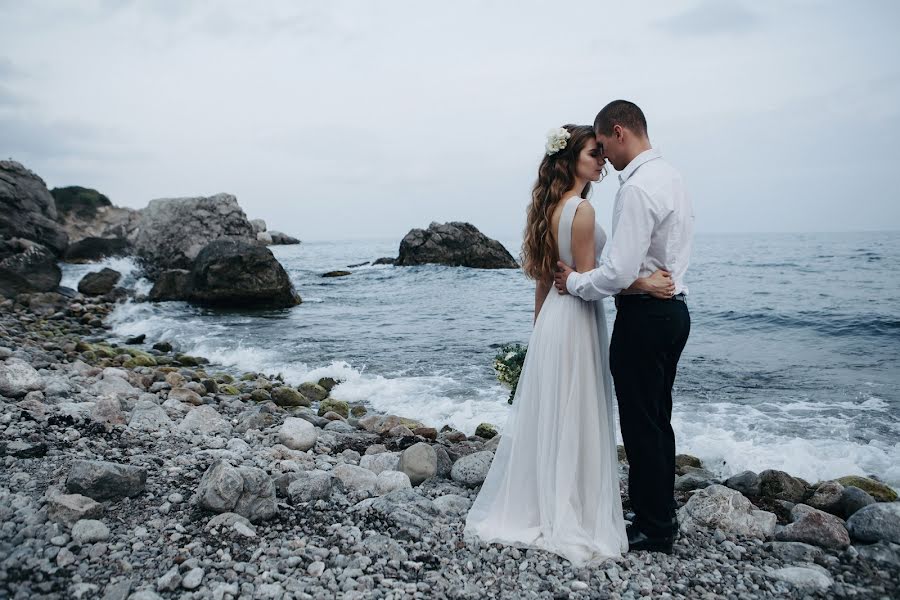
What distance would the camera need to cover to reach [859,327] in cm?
1473

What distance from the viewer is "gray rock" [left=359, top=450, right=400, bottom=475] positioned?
553cm

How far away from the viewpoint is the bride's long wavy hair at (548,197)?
12.9 feet

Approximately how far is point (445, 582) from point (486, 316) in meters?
14.6

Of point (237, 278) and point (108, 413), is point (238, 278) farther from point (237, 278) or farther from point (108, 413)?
point (108, 413)

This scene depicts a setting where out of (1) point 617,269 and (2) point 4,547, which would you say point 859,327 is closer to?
(1) point 617,269

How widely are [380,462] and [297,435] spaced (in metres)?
1.06

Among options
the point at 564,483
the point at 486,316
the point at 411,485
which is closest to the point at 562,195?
the point at 564,483

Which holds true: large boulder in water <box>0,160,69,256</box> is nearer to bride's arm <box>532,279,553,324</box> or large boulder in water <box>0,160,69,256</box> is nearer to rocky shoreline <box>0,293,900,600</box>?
rocky shoreline <box>0,293,900,600</box>

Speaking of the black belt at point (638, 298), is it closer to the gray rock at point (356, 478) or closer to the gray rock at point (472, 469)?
the gray rock at point (472, 469)

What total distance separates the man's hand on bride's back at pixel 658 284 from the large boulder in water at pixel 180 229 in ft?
75.7

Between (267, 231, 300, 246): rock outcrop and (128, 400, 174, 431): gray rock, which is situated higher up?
(267, 231, 300, 246): rock outcrop

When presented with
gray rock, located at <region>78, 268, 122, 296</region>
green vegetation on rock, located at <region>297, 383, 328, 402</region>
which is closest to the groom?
green vegetation on rock, located at <region>297, 383, 328, 402</region>

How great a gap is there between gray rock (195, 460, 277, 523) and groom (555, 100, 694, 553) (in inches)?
96.5

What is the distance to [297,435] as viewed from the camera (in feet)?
20.1
